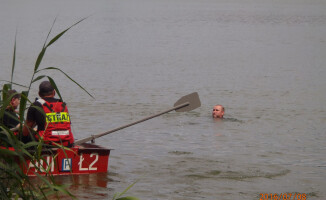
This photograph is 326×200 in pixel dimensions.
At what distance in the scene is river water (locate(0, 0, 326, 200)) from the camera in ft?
38.4

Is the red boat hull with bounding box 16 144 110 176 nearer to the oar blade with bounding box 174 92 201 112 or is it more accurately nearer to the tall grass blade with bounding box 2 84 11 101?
the oar blade with bounding box 174 92 201 112

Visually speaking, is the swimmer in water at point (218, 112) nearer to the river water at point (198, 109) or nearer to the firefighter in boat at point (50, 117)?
the river water at point (198, 109)

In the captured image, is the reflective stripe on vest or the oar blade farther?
the oar blade

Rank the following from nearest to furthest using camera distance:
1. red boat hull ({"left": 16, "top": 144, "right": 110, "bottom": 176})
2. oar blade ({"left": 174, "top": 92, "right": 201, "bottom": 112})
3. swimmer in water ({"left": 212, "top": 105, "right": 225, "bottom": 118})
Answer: red boat hull ({"left": 16, "top": 144, "right": 110, "bottom": 176}), oar blade ({"left": 174, "top": 92, "right": 201, "bottom": 112}), swimmer in water ({"left": 212, "top": 105, "right": 225, "bottom": 118})

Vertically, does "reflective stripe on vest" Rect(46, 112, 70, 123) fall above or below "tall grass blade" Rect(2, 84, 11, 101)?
below

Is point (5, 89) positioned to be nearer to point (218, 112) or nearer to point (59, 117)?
point (59, 117)

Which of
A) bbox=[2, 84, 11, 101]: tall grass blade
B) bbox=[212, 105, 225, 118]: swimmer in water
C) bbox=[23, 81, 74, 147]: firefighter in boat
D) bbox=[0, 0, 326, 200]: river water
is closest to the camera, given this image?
bbox=[2, 84, 11, 101]: tall grass blade

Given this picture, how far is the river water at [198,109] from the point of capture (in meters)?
11.7

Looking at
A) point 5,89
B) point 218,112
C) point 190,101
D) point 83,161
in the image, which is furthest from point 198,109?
point 5,89

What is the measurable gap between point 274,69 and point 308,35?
65.2 ft

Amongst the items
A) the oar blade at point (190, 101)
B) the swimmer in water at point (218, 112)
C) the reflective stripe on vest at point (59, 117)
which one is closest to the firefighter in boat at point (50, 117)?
the reflective stripe on vest at point (59, 117)

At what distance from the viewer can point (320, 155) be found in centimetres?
1429

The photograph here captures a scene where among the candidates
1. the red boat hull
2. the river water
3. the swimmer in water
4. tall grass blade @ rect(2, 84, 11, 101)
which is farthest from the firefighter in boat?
the swimmer in water

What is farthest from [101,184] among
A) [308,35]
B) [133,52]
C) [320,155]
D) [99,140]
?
[308,35]
